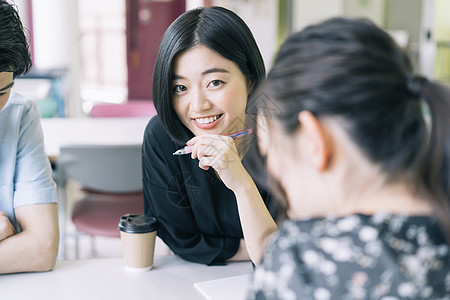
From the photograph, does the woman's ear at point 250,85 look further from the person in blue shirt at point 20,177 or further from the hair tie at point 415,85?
the hair tie at point 415,85

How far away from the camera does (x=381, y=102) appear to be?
2.04ft

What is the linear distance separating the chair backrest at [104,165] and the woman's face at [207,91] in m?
0.89

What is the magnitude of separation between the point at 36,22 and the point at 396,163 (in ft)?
17.0

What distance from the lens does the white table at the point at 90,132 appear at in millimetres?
2594

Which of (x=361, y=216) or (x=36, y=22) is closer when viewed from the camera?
(x=361, y=216)

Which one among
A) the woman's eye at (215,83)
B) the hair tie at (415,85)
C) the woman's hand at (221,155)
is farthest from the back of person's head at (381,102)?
the woman's eye at (215,83)

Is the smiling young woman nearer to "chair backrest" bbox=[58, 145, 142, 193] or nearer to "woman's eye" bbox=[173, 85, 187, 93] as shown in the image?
"woman's eye" bbox=[173, 85, 187, 93]

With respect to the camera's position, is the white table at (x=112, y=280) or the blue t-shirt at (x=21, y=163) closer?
the white table at (x=112, y=280)

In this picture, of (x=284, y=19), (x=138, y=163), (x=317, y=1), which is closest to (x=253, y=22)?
(x=284, y=19)

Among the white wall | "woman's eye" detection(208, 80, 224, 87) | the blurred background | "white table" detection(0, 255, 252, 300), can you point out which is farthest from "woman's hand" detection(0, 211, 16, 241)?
the white wall

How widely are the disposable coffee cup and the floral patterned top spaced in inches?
24.5

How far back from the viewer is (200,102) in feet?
4.13

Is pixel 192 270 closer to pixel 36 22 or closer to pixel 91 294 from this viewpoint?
pixel 91 294

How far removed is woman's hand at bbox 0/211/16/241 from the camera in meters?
1.24
